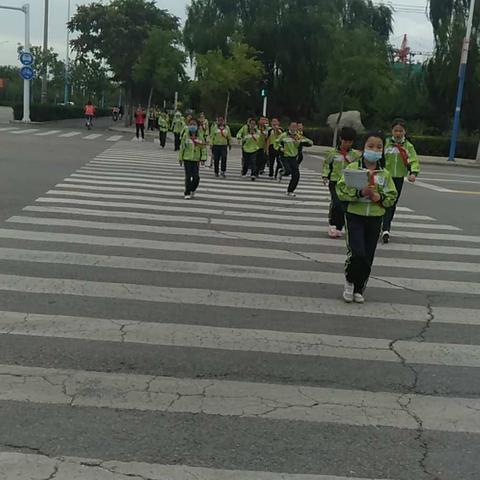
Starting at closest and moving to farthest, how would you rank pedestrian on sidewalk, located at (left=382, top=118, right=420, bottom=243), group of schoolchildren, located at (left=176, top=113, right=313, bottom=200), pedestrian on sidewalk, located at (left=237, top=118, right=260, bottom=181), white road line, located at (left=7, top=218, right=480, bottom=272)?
white road line, located at (left=7, top=218, right=480, bottom=272), pedestrian on sidewalk, located at (left=382, top=118, right=420, bottom=243), group of schoolchildren, located at (left=176, top=113, right=313, bottom=200), pedestrian on sidewalk, located at (left=237, top=118, right=260, bottom=181)

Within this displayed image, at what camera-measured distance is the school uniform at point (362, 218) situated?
6312 millimetres

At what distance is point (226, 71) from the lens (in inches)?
1513

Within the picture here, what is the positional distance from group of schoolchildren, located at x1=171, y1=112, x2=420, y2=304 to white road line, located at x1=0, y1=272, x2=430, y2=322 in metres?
0.32

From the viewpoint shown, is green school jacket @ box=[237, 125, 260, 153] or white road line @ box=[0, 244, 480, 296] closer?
white road line @ box=[0, 244, 480, 296]

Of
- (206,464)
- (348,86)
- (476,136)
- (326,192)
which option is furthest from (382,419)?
(476,136)

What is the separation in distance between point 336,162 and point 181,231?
2.54 metres

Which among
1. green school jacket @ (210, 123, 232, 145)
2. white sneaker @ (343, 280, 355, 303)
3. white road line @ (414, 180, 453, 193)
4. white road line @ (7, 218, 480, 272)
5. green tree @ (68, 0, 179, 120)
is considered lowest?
white road line @ (7, 218, 480, 272)

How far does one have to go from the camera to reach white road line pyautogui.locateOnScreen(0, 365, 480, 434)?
404 cm

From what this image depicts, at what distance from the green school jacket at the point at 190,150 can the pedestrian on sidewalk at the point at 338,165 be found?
3.17 metres

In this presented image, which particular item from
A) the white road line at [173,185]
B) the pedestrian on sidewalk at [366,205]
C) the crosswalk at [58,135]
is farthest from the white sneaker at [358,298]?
the crosswalk at [58,135]

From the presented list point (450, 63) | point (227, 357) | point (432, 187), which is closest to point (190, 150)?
point (227, 357)

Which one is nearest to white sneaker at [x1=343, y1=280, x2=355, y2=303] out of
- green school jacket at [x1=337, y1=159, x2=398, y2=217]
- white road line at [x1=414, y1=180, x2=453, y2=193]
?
green school jacket at [x1=337, y1=159, x2=398, y2=217]

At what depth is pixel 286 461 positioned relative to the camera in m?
3.49

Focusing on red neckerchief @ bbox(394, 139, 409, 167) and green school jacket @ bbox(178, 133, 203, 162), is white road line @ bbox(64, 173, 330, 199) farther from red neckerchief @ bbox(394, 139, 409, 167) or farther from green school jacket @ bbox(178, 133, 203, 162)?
red neckerchief @ bbox(394, 139, 409, 167)
